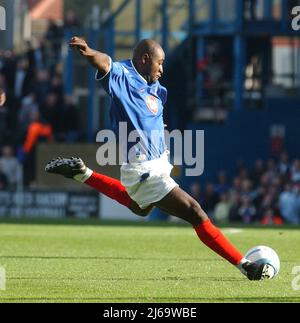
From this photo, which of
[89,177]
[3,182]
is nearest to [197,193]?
[3,182]

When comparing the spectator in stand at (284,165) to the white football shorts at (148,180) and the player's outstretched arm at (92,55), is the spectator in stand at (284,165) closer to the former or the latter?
the white football shorts at (148,180)

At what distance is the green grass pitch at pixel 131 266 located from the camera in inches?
431

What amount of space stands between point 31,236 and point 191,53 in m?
13.3

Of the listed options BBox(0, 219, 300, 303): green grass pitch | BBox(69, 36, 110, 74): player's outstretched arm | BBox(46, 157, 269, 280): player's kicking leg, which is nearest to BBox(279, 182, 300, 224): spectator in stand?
BBox(0, 219, 300, 303): green grass pitch

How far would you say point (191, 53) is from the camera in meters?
31.2

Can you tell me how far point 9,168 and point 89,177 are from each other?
55.7 feet

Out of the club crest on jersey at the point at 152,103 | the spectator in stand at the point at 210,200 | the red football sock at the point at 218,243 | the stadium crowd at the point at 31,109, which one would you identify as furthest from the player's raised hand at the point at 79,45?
the stadium crowd at the point at 31,109

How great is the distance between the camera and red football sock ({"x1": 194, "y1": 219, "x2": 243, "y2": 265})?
11.7 metres

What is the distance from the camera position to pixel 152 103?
39.1 ft

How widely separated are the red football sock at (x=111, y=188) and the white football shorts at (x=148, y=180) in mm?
702

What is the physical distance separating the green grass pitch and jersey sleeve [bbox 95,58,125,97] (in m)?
1.95

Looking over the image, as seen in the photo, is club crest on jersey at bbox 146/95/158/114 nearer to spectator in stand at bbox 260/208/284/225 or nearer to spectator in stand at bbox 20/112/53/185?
spectator in stand at bbox 260/208/284/225
